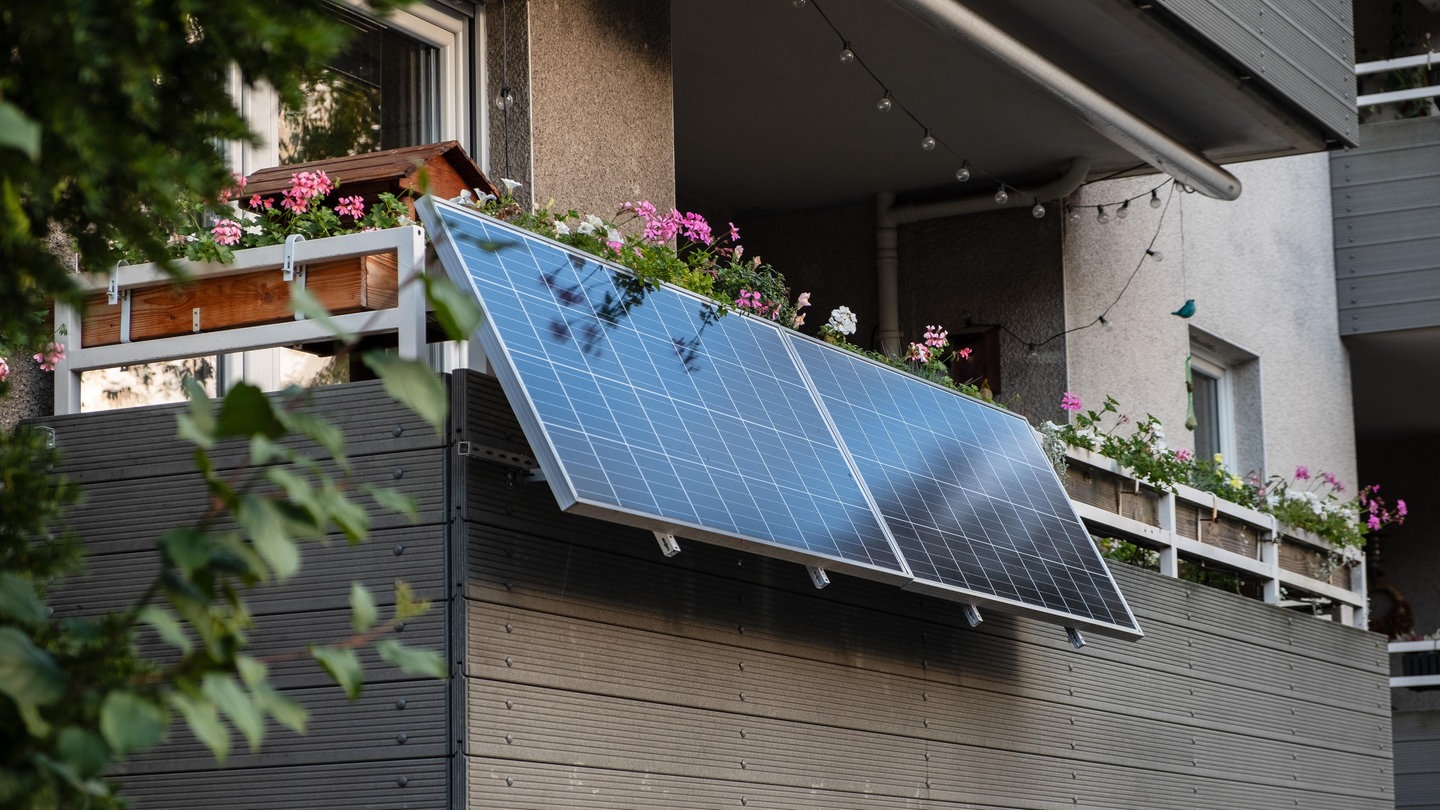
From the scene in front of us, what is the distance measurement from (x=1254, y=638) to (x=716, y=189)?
4661 mm

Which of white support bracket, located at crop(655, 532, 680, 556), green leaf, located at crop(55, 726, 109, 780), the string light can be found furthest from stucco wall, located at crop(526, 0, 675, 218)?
green leaf, located at crop(55, 726, 109, 780)

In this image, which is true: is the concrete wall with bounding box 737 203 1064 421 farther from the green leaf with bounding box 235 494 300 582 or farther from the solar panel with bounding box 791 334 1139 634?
the green leaf with bounding box 235 494 300 582

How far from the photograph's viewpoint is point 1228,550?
9.74m

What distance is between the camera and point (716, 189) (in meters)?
12.0

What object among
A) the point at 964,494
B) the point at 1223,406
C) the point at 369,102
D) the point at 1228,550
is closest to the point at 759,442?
the point at 964,494

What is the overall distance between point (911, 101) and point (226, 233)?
570cm

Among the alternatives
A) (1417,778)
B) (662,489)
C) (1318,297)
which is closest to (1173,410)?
(1318,297)

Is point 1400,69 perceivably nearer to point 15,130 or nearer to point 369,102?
point 369,102

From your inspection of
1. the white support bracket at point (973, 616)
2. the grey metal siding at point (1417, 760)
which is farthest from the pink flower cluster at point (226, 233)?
the grey metal siding at point (1417, 760)

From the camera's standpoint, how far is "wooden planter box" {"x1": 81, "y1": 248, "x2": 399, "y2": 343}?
16.4 feet

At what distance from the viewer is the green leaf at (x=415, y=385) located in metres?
1.61

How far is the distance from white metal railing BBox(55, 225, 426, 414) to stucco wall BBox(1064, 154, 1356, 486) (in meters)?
7.13

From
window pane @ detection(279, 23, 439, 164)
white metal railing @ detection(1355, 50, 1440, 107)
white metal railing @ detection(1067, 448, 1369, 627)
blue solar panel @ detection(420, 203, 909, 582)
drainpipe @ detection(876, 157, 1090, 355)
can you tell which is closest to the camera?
blue solar panel @ detection(420, 203, 909, 582)

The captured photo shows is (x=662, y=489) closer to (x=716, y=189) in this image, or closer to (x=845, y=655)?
(x=845, y=655)
